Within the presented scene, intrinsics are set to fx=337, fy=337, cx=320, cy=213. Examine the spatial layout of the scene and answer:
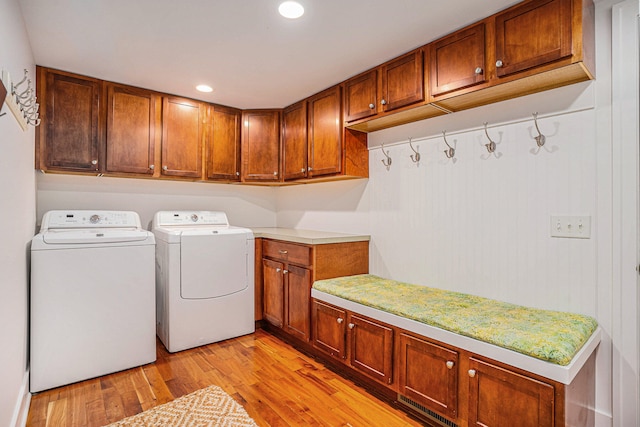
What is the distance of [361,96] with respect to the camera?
2590mm

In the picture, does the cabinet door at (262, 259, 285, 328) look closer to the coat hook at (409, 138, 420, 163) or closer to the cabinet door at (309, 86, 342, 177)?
the cabinet door at (309, 86, 342, 177)

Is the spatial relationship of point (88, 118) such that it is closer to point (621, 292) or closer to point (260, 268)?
point (260, 268)

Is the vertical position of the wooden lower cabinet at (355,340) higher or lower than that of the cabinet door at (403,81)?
lower

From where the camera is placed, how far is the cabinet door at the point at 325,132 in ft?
9.23

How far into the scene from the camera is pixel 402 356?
1868mm

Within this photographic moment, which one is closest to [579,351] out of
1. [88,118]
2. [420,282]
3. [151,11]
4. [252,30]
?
[420,282]

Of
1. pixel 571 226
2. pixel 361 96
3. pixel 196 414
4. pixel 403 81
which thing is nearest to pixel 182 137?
pixel 361 96

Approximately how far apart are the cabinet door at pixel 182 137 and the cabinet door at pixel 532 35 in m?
2.57

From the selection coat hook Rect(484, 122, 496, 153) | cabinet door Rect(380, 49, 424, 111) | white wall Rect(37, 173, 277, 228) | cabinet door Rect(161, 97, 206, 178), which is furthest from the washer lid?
coat hook Rect(484, 122, 496, 153)

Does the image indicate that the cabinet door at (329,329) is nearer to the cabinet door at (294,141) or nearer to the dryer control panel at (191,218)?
the cabinet door at (294,141)

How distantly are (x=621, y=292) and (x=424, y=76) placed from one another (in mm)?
1576

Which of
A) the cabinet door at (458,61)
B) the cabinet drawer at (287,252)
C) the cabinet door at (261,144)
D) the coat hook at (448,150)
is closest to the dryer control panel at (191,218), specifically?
the cabinet door at (261,144)

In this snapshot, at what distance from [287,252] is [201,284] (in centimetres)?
76

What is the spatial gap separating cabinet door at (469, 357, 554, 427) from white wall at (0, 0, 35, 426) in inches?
80.3
